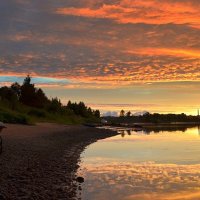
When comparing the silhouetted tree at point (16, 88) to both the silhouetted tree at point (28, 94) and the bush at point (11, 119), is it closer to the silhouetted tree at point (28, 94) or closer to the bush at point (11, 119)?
the silhouetted tree at point (28, 94)

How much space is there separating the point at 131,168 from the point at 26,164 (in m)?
7.76

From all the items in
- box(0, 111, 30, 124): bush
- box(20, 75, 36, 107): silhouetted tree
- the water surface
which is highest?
box(20, 75, 36, 107): silhouetted tree

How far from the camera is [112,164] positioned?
27422 millimetres

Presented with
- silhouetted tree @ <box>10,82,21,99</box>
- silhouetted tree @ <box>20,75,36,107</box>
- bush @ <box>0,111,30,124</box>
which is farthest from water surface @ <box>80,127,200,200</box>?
silhouetted tree @ <box>10,82,21,99</box>

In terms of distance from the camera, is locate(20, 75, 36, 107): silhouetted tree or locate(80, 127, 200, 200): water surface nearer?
locate(80, 127, 200, 200): water surface

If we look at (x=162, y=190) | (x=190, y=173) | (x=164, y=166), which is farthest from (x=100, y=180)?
(x=164, y=166)

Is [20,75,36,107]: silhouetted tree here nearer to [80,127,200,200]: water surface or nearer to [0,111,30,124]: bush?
[0,111,30,124]: bush

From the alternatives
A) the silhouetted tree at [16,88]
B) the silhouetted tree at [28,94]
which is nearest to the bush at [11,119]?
the silhouetted tree at [28,94]

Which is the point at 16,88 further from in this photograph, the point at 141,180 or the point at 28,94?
the point at 141,180

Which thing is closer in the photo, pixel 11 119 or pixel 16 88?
pixel 11 119

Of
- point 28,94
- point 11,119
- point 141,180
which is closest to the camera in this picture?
point 141,180

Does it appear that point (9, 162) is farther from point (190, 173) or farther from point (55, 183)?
point (190, 173)

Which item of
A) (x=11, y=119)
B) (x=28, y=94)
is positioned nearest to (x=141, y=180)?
(x=11, y=119)

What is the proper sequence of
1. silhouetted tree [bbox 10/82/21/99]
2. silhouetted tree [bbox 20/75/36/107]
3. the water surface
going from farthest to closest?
silhouetted tree [bbox 10/82/21/99], silhouetted tree [bbox 20/75/36/107], the water surface
